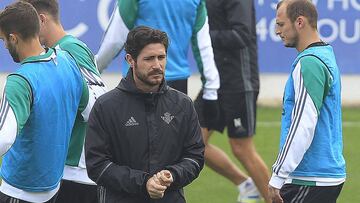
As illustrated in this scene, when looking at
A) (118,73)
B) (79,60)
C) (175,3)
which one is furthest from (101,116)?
(118,73)

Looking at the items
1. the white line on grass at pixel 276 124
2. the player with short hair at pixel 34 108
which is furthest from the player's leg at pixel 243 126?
the white line on grass at pixel 276 124

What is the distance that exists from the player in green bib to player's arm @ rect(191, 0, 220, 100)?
2.03 m

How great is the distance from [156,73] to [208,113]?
3.39m

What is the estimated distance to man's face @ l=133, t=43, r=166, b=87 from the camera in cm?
540

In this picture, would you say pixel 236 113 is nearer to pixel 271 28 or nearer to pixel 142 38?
pixel 142 38

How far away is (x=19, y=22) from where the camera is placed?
216 inches

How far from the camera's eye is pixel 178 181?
5375mm

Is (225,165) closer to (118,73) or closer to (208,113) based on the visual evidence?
(208,113)

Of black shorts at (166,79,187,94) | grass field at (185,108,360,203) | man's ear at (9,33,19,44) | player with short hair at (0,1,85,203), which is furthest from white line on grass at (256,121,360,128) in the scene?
man's ear at (9,33,19,44)

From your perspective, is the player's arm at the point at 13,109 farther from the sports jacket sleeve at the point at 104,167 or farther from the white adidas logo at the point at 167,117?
the white adidas logo at the point at 167,117

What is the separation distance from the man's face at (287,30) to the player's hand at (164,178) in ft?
4.07

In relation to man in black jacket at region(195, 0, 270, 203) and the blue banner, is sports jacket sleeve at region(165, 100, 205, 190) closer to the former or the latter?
man in black jacket at region(195, 0, 270, 203)

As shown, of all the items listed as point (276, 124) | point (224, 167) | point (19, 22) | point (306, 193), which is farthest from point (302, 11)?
point (276, 124)

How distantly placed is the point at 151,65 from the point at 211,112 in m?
3.32
